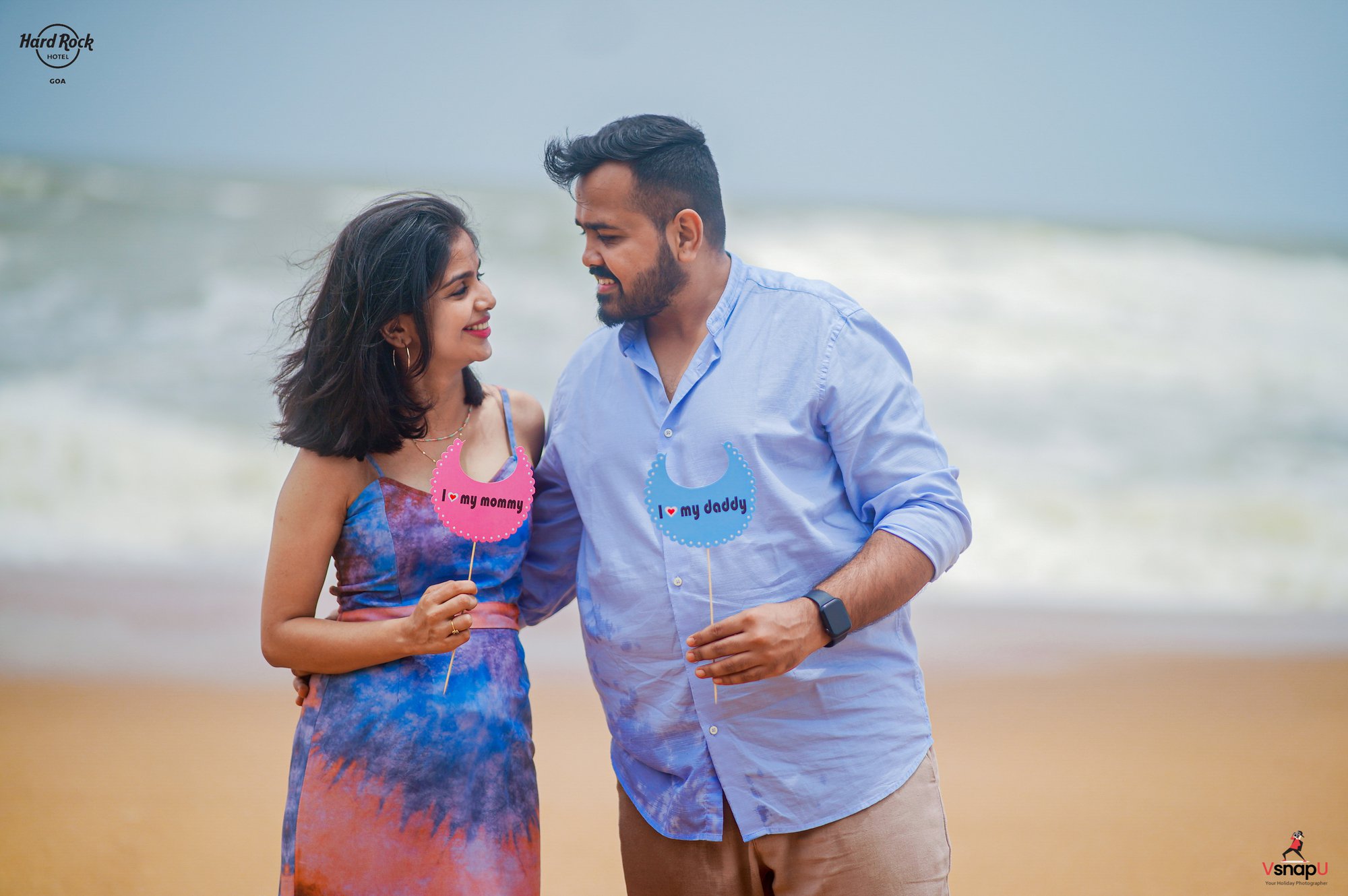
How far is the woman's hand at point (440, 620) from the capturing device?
5.18 feet

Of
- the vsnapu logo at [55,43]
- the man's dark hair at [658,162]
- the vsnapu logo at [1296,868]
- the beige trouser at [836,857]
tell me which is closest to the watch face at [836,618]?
the beige trouser at [836,857]

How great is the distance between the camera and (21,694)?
4.81 metres

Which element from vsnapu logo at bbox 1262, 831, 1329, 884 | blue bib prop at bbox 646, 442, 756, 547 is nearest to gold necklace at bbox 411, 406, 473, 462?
blue bib prop at bbox 646, 442, 756, 547

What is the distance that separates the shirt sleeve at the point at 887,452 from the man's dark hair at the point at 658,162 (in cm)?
36

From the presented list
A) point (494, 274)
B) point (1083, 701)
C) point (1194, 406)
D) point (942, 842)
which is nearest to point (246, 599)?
point (494, 274)

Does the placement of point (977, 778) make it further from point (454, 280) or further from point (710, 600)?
point (454, 280)

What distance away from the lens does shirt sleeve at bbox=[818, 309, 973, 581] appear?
1.68m

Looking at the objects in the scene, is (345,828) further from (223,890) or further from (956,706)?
(956,706)

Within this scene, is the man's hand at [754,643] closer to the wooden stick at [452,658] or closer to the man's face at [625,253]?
the wooden stick at [452,658]

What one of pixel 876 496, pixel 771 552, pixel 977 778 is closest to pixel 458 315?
pixel 771 552

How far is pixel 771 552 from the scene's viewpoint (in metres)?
1.72

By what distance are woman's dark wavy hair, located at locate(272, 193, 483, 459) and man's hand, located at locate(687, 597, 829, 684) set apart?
64cm

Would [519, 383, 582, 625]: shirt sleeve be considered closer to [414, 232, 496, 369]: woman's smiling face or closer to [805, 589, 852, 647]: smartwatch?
[414, 232, 496, 369]: woman's smiling face

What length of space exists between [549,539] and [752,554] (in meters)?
0.46
